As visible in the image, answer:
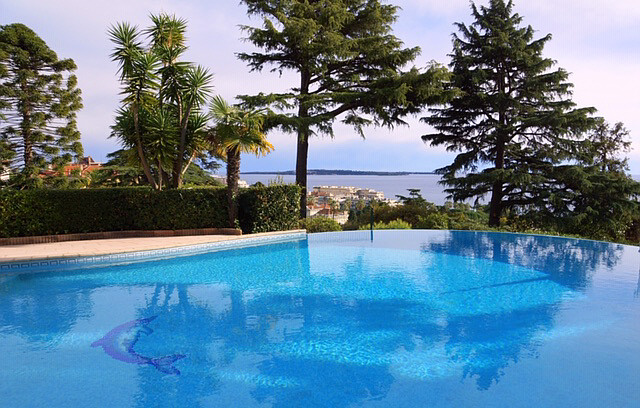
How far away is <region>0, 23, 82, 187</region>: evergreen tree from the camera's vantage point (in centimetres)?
1534

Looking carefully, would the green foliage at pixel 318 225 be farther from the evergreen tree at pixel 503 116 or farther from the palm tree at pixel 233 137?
the evergreen tree at pixel 503 116

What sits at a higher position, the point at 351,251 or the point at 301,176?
the point at 301,176

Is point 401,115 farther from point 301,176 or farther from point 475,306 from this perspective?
point 475,306

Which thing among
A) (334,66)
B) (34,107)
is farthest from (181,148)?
(334,66)

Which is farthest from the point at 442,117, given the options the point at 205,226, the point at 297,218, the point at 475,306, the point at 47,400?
the point at 47,400

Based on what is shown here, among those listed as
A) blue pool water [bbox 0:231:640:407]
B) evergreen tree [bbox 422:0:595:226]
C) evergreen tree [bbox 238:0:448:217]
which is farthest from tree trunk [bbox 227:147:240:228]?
evergreen tree [bbox 422:0:595:226]

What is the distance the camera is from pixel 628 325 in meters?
6.06

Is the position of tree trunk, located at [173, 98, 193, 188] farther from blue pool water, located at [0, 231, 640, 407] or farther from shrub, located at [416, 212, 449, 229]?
shrub, located at [416, 212, 449, 229]

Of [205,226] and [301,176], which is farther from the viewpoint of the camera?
[301,176]

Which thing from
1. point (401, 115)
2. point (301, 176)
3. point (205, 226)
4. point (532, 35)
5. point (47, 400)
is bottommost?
point (47, 400)

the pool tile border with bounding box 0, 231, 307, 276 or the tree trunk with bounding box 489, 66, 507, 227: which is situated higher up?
the tree trunk with bounding box 489, 66, 507, 227

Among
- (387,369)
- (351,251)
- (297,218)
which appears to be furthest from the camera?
(297,218)

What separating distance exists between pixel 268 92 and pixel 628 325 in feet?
42.9

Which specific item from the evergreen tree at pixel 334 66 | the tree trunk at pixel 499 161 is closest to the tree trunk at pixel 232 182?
the evergreen tree at pixel 334 66
